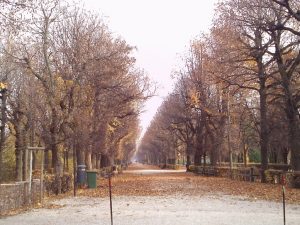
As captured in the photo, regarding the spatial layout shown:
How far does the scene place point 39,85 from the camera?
3203cm

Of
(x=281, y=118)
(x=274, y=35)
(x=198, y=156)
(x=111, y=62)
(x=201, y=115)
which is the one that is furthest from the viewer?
(x=198, y=156)

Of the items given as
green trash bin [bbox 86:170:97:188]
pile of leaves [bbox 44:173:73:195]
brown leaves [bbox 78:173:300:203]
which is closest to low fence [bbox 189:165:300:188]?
brown leaves [bbox 78:173:300:203]

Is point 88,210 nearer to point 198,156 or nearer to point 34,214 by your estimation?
point 34,214

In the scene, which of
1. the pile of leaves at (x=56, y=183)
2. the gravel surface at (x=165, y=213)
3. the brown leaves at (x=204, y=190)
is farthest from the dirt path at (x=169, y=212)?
the pile of leaves at (x=56, y=183)

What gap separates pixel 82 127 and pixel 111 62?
4843 mm

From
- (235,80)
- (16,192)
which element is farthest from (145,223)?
(235,80)

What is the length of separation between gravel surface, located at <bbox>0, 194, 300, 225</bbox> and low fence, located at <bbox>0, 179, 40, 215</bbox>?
0.84 meters

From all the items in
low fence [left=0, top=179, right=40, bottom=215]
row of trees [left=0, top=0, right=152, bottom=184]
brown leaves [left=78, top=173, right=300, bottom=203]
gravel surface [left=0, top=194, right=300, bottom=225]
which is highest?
row of trees [left=0, top=0, right=152, bottom=184]

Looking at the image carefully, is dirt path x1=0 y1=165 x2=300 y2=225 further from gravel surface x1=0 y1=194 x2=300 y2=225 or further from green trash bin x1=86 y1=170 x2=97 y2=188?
green trash bin x1=86 y1=170 x2=97 y2=188

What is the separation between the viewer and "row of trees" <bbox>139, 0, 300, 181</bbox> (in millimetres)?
28781

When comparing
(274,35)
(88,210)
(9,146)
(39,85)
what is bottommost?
(88,210)

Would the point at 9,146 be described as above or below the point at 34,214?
above

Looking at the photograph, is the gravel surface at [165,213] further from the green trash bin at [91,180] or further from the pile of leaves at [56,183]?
the green trash bin at [91,180]

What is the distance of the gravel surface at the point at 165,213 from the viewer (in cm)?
1361
